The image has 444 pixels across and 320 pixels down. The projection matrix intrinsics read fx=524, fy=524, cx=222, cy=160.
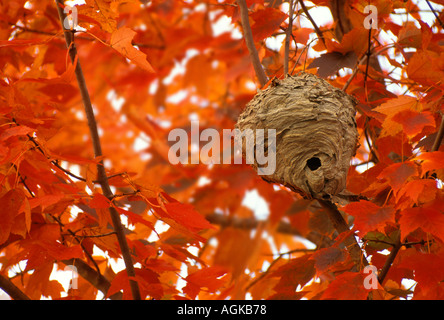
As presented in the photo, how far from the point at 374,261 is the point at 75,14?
126cm

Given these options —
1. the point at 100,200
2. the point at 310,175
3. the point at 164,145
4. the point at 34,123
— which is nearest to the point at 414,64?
the point at 310,175

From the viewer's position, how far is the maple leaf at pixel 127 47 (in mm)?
1474

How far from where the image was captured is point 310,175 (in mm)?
1782

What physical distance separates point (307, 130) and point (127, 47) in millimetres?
720

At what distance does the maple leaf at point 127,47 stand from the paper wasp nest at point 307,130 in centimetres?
56

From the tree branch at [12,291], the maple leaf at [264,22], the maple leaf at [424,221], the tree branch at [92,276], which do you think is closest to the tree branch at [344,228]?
the maple leaf at [424,221]

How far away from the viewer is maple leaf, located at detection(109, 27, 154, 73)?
1.47 metres

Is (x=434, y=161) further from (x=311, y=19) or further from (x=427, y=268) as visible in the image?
(x=311, y=19)

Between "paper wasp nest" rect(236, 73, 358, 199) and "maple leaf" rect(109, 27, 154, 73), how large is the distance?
0.56 metres

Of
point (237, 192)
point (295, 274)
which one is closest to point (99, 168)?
point (295, 274)

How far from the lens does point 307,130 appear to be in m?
1.87

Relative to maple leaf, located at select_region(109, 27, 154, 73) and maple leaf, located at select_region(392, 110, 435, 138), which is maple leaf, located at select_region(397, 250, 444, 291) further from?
maple leaf, located at select_region(109, 27, 154, 73)

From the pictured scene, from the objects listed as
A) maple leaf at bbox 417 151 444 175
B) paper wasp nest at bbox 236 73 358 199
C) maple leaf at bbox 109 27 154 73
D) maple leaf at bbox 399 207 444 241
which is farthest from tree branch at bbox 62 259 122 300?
maple leaf at bbox 417 151 444 175

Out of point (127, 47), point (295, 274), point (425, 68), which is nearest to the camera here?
point (127, 47)
